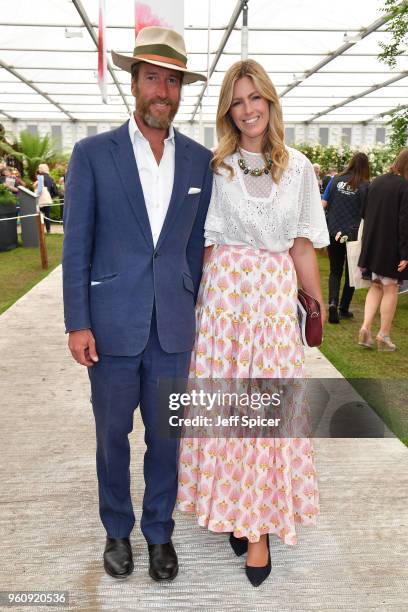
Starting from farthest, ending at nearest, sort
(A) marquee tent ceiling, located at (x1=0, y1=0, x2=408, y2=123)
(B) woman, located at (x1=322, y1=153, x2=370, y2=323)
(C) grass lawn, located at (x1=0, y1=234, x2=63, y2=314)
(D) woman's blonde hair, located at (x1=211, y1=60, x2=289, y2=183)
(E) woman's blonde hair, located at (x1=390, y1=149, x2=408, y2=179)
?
(A) marquee tent ceiling, located at (x1=0, y1=0, x2=408, y2=123) → (C) grass lawn, located at (x1=0, y1=234, x2=63, y2=314) → (B) woman, located at (x1=322, y1=153, x2=370, y2=323) → (E) woman's blonde hair, located at (x1=390, y1=149, x2=408, y2=179) → (D) woman's blonde hair, located at (x1=211, y1=60, x2=289, y2=183)

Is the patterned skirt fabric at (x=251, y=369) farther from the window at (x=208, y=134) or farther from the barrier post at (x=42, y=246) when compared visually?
the window at (x=208, y=134)

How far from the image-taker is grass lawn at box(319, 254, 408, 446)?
4266mm

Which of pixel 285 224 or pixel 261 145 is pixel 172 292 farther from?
pixel 261 145

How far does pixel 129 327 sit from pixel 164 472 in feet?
2.17

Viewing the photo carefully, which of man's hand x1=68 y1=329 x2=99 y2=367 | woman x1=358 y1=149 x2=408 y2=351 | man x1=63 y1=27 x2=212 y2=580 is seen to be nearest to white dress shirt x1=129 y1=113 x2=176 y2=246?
man x1=63 y1=27 x2=212 y2=580

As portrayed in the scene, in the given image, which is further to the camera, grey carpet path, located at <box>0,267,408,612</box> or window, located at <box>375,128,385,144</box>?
window, located at <box>375,128,385,144</box>

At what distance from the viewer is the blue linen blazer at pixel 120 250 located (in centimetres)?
217

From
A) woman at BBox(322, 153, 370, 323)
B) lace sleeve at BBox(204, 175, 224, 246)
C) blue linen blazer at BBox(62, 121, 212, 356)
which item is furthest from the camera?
woman at BBox(322, 153, 370, 323)

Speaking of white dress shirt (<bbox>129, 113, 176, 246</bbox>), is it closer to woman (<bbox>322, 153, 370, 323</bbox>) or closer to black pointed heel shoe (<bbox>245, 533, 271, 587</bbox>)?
black pointed heel shoe (<bbox>245, 533, 271, 587</bbox>)

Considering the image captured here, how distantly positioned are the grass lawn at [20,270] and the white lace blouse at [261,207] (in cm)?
547

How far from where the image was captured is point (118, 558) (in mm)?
2453

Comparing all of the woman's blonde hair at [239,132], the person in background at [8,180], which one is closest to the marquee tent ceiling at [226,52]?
the person in background at [8,180]

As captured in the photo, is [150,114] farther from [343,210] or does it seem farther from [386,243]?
[343,210]

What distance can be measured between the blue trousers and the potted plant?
426 inches
